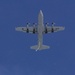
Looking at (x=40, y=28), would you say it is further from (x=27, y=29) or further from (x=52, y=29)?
(x=27, y=29)

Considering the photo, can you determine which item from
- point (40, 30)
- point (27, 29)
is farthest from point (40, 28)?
point (27, 29)

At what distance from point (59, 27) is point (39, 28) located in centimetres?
1155

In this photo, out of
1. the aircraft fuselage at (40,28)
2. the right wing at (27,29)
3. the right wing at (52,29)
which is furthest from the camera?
the right wing at (52,29)

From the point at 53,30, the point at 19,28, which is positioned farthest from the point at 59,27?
the point at 19,28

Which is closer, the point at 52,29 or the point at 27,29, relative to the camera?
the point at 27,29

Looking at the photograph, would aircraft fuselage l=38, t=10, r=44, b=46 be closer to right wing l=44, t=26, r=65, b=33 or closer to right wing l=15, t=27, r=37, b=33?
right wing l=15, t=27, r=37, b=33

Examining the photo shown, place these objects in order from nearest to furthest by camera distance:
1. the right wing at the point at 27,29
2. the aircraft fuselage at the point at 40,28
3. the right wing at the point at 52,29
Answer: the aircraft fuselage at the point at 40,28 → the right wing at the point at 27,29 → the right wing at the point at 52,29

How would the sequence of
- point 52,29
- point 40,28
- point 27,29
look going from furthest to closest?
point 52,29, point 27,29, point 40,28

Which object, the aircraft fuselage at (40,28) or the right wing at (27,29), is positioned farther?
the right wing at (27,29)

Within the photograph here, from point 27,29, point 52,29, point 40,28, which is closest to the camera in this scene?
point 40,28

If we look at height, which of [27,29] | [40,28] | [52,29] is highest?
[40,28]

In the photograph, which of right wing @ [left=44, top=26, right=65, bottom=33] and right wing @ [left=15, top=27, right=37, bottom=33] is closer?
right wing @ [left=15, top=27, right=37, bottom=33]

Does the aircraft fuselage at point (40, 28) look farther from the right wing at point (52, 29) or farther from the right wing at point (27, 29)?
the right wing at point (52, 29)

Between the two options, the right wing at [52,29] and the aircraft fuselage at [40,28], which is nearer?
the aircraft fuselage at [40,28]
